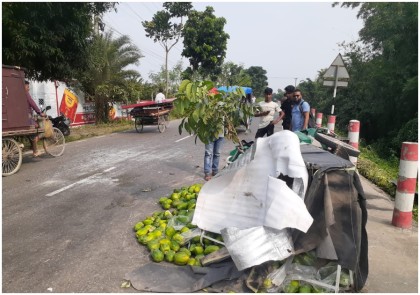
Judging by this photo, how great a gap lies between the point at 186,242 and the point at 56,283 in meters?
1.25

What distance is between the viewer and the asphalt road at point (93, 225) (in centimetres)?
311

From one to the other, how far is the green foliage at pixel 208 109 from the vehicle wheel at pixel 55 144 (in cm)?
603

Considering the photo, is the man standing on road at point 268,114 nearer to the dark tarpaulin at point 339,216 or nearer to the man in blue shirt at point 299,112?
the man in blue shirt at point 299,112

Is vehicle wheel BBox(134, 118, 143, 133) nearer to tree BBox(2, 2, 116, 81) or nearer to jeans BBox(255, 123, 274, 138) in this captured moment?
tree BBox(2, 2, 116, 81)

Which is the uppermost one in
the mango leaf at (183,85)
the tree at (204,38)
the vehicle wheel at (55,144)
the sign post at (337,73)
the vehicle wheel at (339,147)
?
the tree at (204,38)

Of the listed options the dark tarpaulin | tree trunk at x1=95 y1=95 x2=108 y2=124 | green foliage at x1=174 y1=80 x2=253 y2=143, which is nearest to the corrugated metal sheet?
the dark tarpaulin

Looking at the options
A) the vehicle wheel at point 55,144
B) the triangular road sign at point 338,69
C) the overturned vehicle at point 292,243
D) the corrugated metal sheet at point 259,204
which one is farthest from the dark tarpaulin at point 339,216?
the triangular road sign at point 338,69

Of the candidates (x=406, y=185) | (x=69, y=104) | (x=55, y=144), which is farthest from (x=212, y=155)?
(x=69, y=104)

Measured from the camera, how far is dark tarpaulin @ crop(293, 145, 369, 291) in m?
2.81

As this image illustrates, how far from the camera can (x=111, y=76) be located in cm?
1805

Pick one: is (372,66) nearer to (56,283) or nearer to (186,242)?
(186,242)

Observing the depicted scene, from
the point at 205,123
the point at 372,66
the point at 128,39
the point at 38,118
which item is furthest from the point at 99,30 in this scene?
the point at 205,123

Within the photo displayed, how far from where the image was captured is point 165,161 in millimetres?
8414

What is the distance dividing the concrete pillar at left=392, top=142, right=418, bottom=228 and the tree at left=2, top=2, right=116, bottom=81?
8104mm
